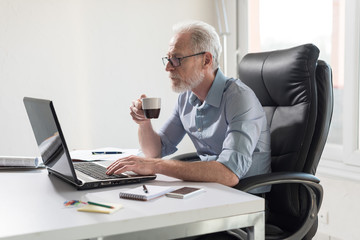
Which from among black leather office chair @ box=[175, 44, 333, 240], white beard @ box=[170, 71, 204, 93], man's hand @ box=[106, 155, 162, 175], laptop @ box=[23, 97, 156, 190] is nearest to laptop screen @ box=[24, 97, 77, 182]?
laptop @ box=[23, 97, 156, 190]

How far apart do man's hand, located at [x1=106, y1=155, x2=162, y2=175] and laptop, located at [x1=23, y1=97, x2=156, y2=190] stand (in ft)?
0.07

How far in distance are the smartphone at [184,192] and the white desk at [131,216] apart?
2 cm

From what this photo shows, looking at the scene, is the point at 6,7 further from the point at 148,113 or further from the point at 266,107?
the point at 266,107

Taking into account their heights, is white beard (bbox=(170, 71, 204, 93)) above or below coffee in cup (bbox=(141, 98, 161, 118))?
above

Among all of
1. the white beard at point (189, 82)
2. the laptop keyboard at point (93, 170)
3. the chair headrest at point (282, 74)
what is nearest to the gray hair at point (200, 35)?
the white beard at point (189, 82)

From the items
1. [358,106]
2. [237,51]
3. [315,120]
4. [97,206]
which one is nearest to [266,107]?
[315,120]

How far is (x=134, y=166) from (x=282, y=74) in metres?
0.76

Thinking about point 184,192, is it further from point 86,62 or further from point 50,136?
point 86,62

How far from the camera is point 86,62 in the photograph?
3057 millimetres

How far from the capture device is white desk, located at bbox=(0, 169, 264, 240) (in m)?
0.95

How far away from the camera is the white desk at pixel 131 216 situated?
953 millimetres

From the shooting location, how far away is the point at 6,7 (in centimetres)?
275

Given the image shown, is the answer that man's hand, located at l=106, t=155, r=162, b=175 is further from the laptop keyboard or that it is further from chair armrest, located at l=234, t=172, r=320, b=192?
chair armrest, located at l=234, t=172, r=320, b=192

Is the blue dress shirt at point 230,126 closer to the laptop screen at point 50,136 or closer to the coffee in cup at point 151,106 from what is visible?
the coffee in cup at point 151,106
